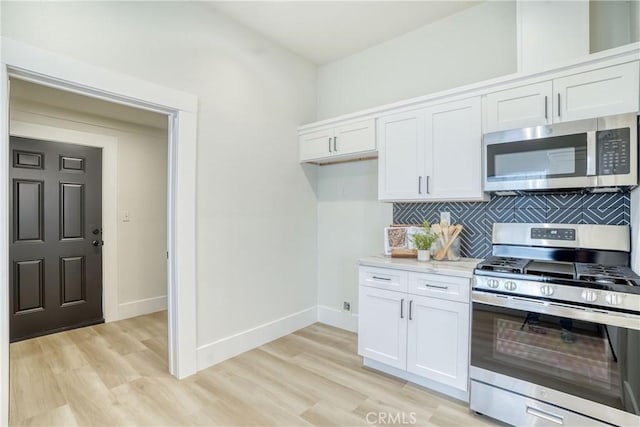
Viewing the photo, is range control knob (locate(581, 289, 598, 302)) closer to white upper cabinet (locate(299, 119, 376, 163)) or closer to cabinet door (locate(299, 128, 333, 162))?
white upper cabinet (locate(299, 119, 376, 163))

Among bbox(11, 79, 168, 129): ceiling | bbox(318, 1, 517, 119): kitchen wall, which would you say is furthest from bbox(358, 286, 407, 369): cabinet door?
bbox(11, 79, 168, 129): ceiling

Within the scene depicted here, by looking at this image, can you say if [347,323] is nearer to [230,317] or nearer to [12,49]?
[230,317]

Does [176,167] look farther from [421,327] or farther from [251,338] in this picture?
[421,327]

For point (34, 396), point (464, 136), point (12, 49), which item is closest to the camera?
point (12, 49)

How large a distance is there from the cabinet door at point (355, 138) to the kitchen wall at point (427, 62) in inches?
19.7

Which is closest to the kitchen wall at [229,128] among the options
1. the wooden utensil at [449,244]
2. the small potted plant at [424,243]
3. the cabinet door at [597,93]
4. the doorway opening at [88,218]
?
the doorway opening at [88,218]

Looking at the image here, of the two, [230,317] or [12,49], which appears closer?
[12,49]

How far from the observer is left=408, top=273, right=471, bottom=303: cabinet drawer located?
2152 millimetres

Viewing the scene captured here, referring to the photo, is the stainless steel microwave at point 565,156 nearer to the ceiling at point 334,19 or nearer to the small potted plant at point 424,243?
the small potted plant at point 424,243

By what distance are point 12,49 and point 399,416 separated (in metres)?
3.14

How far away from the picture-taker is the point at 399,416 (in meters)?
2.06

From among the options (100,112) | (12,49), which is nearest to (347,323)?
(12,49)

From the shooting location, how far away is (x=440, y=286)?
7.38 ft

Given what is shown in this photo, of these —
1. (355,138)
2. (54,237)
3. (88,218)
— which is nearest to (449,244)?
(355,138)
